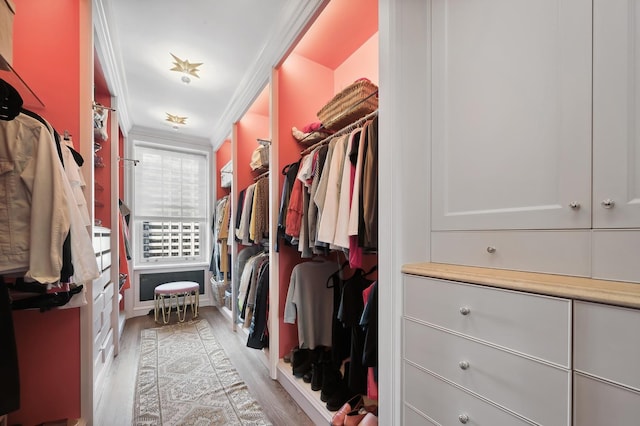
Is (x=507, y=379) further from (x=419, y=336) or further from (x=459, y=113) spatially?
(x=459, y=113)

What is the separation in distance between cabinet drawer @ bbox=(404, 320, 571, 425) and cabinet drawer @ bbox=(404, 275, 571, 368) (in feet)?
0.10

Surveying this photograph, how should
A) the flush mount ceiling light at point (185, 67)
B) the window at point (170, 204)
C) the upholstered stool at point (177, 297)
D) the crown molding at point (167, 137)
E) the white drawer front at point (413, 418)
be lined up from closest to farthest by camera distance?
the white drawer front at point (413, 418) < the flush mount ceiling light at point (185, 67) < the upholstered stool at point (177, 297) < the crown molding at point (167, 137) < the window at point (170, 204)

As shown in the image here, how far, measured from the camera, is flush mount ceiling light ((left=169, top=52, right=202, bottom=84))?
86.9 inches

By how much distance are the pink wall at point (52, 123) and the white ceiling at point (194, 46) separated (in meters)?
0.29

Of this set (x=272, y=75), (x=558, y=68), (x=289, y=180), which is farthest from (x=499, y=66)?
(x=272, y=75)

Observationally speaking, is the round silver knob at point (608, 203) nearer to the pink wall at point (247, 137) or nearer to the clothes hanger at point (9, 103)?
the clothes hanger at point (9, 103)

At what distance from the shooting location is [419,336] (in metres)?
0.92

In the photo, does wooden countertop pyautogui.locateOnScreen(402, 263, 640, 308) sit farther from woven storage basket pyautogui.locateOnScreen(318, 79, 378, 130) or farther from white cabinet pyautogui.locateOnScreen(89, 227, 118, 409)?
white cabinet pyautogui.locateOnScreen(89, 227, 118, 409)

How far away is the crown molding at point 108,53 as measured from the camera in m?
1.61

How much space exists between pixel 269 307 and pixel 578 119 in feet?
6.67

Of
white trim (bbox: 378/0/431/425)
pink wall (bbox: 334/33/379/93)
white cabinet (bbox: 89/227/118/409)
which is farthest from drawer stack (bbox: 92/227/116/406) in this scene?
pink wall (bbox: 334/33/379/93)

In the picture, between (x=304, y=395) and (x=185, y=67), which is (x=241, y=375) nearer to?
(x=304, y=395)

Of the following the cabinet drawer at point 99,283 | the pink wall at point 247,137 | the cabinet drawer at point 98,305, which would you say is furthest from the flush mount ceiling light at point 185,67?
the cabinet drawer at point 98,305

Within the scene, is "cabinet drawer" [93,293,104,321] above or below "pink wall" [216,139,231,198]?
below
